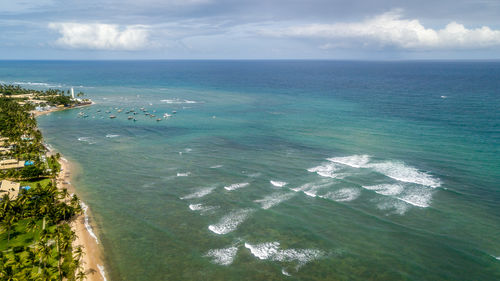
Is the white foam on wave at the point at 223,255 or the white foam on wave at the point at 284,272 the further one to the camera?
the white foam on wave at the point at 223,255

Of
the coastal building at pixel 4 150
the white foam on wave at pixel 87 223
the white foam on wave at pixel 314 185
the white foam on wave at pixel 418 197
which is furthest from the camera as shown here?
the coastal building at pixel 4 150

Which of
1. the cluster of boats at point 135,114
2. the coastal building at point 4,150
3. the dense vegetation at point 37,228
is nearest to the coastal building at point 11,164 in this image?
the dense vegetation at point 37,228

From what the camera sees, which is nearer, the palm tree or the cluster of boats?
the palm tree

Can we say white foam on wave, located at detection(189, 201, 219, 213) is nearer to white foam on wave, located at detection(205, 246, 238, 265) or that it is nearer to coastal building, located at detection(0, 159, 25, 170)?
white foam on wave, located at detection(205, 246, 238, 265)

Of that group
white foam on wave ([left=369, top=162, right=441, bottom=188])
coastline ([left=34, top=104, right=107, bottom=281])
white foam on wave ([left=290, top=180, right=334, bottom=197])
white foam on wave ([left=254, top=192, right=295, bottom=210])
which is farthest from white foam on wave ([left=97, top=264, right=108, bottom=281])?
white foam on wave ([left=369, top=162, right=441, bottom=188])

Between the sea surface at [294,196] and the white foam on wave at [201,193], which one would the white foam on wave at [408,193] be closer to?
the sea surface at [294,196]

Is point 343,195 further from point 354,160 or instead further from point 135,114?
point 135,114
